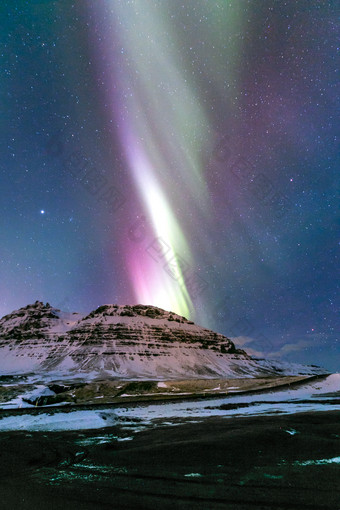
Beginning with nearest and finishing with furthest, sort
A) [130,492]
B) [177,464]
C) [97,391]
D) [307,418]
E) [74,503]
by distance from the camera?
[74,503]
[130,492]
[177,464]
[307,418]
[97,391]

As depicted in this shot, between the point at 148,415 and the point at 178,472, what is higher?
the point at 148,415

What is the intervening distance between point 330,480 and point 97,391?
279 feet

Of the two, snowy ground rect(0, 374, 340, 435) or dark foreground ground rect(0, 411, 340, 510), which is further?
snowy ground rect(0, 374, 340, 435)

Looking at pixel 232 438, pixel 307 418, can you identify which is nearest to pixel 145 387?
pixel 307 418

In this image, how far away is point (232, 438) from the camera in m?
15.8

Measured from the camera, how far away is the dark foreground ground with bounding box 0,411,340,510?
24.2 ft

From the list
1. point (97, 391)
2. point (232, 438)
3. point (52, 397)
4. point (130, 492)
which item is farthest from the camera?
point (97, 391)

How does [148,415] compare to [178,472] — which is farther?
[148,415]

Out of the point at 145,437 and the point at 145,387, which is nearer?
the point at 145,437

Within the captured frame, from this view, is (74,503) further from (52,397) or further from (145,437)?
(52,397)

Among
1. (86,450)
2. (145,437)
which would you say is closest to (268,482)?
(86,450)

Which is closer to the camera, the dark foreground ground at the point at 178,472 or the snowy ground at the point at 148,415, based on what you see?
the dark foreground ground at the point at 178,472

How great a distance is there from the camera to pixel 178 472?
998 cm

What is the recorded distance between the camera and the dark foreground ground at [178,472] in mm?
7371
